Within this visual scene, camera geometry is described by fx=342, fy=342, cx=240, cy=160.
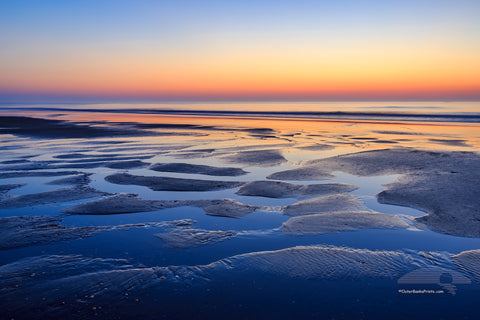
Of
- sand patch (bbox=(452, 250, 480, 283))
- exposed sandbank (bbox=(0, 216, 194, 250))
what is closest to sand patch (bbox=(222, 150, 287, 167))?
exposed sandbank (bbox=(0, 216, 194, 250))

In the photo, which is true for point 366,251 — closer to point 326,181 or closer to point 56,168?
point 326,181

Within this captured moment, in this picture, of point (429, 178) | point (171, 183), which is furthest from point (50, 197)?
point (429, 178)

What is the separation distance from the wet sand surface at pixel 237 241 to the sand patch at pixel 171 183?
0.11ft

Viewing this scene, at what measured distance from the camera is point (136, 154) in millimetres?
16188

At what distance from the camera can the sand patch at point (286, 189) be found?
9188 mm

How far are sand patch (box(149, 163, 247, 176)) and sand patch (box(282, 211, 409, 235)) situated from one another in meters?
4.91

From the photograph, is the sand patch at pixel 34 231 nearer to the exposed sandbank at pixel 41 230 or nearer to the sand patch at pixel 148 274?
the exposed sandbank at pixel 41 230

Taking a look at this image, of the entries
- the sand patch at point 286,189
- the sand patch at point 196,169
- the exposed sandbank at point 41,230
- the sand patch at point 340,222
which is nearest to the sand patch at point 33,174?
the sand patch at point 196,169

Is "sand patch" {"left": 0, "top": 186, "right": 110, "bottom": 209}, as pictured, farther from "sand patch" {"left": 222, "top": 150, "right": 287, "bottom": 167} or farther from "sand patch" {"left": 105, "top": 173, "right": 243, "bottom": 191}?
"sand patch" {"left": 222, "top": 150, "right": 287, "bottom": 167}

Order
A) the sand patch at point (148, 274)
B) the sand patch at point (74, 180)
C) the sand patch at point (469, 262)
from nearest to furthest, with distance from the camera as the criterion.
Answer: the sand patch at point (148, 274)
the sand patch at point (469, 262)
the sand patch at point (74, 180)

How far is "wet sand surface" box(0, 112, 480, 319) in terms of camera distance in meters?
4.25

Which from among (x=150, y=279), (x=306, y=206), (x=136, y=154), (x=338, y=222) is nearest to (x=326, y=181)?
(x=306, y=206)

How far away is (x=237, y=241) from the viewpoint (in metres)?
6.10

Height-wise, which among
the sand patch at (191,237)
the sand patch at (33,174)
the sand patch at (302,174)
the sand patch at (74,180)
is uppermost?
the sand patch at (302,174)
